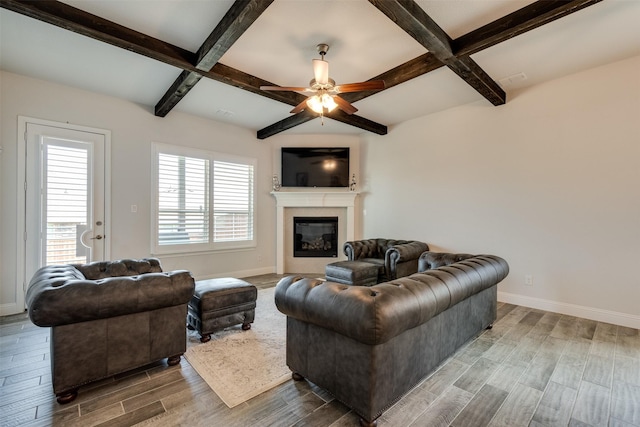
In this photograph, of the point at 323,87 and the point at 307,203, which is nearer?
the point at 323,87

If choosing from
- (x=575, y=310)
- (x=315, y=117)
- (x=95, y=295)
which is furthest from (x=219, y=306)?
(x=575, y=310)

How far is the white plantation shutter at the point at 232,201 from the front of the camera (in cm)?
528

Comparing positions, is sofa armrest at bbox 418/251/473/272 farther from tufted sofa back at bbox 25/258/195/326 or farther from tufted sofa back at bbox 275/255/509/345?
tufted sofa back at bbox 25/258/195/326

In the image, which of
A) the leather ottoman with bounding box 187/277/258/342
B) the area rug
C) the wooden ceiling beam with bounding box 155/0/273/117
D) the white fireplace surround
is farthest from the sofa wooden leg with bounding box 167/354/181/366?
the white fireplace surround

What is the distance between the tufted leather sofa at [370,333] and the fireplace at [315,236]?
3893mm

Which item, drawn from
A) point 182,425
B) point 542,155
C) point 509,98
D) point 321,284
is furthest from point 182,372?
point 509,98

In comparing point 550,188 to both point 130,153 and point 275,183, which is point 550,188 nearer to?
point 275,183

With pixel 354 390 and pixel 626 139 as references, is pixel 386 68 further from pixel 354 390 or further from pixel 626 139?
pixel 354 390

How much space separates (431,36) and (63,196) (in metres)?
4.69

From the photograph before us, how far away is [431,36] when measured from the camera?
2.58 metres

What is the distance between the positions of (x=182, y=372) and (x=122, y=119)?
3773 millimetres

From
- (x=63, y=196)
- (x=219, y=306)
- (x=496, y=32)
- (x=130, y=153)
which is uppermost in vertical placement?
(x=496, y=32)

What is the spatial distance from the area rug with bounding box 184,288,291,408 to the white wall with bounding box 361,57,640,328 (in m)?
3.18

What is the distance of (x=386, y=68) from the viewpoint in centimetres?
345
